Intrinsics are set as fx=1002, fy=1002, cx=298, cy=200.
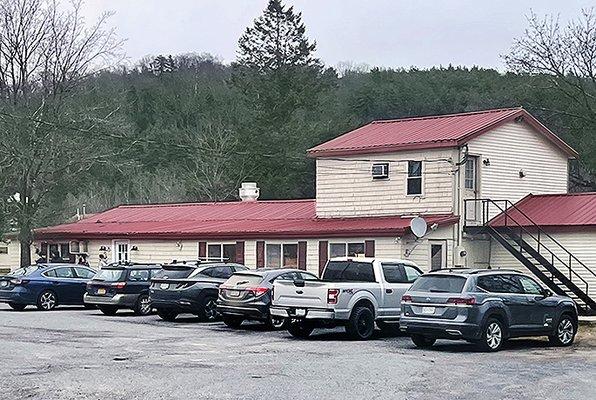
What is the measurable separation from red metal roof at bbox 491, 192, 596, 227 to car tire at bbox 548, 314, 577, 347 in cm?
998

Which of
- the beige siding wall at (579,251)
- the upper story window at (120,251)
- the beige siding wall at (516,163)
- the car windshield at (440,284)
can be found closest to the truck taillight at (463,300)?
the car windshield at (440,284)

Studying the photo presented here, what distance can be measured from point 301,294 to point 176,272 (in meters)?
5.79

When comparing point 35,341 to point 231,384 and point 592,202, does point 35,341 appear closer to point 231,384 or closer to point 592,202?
point 231,384

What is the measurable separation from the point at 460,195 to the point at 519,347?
41.3ft

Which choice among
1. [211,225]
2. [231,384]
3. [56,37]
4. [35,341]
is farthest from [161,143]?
[231,384]

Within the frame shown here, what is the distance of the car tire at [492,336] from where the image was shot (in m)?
19.1

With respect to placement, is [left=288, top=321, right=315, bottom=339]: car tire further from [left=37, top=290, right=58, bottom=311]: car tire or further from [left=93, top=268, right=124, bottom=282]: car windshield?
[left=37, top=290, right=58, bottom=311]: car tire

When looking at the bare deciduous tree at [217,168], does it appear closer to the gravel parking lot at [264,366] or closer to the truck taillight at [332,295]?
the gravel parking lot at [264,366]

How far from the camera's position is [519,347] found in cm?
2061

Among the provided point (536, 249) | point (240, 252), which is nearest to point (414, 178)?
point (536, 249)

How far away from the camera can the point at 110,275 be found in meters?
28.4

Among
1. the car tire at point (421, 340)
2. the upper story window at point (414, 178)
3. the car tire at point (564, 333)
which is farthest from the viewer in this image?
the upper story window at point (414, 178)

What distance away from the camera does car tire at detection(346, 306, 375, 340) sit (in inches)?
837

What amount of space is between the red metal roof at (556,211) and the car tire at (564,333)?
9985mm
